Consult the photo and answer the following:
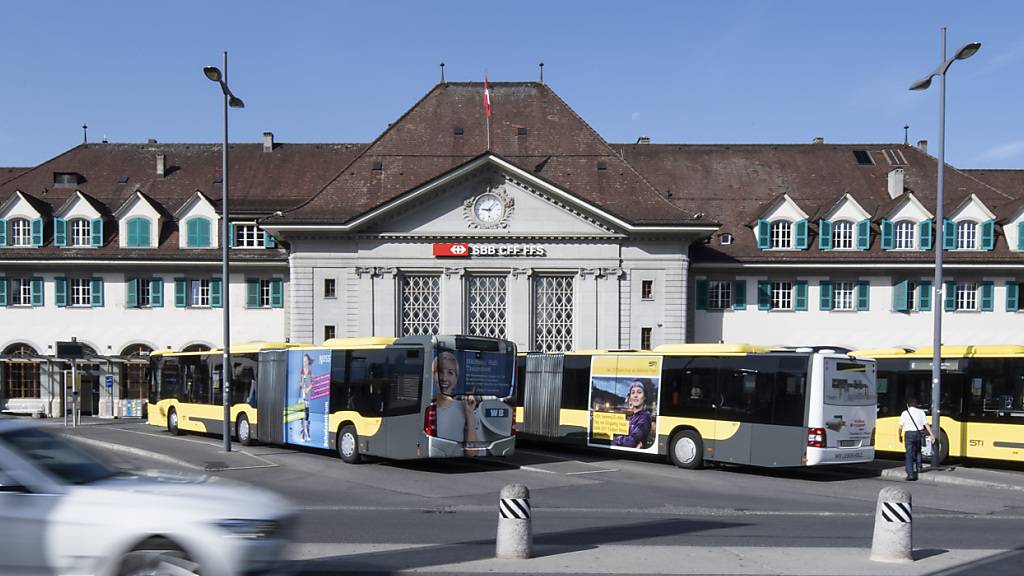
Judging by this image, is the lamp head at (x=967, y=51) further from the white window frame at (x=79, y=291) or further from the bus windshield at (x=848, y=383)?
the white window frame at (x=79, y=291)

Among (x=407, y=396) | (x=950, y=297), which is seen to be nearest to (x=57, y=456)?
(x=407, y=396)

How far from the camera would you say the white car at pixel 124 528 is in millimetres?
7555

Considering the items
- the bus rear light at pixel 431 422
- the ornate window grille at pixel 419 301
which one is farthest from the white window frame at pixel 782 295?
the bus rear light at pixel 431 422

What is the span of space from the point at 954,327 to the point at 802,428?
88.3 feet

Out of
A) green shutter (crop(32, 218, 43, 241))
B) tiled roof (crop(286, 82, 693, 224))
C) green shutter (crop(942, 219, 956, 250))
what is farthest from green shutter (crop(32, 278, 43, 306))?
green shutter (crop(942, 219, 956, 250))

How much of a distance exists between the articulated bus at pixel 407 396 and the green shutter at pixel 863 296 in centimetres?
2682

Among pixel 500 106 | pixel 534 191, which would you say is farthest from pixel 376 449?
pixel 500 106

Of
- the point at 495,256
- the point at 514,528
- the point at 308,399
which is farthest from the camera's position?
the point at 495,256

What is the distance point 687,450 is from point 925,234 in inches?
1039

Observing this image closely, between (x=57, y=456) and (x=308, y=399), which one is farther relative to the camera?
(x=308, y=399)

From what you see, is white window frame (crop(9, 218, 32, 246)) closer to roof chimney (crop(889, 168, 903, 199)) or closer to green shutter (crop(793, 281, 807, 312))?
green shutter (crop(793, 281, 807, 312))

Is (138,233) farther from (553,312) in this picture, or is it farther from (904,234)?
(904,234)

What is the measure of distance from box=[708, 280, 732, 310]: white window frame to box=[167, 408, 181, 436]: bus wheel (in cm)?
2435

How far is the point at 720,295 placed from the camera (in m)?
44.4
